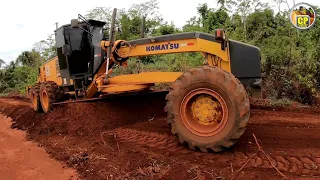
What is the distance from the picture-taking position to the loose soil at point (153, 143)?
371 cm

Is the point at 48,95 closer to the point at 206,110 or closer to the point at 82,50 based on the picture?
the point at 82,50

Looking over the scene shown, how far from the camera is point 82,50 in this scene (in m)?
8.18

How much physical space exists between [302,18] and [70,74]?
851 cm

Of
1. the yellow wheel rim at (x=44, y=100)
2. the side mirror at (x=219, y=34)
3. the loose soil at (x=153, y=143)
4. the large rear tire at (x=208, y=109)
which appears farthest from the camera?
the yellow wheel rim at (x=44, y=100)

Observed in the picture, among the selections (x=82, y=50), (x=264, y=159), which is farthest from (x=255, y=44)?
(x=264, y=159)

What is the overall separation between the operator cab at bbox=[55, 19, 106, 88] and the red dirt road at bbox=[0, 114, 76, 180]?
2.38 metres

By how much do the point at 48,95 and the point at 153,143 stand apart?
13.9 ft

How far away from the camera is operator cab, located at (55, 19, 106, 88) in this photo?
8070mm

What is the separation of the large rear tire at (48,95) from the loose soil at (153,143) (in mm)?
357

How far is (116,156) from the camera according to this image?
15.0ft

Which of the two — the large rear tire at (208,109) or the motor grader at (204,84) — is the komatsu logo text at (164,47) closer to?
the motor grader at (204,84)

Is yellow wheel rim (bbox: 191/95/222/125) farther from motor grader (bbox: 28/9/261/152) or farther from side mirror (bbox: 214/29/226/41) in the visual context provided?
side mirror (bbox: 214/29/226/41)

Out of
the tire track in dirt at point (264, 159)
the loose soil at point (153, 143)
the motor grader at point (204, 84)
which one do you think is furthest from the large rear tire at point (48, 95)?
Answer: the tire track in dirt at point (264, 159)

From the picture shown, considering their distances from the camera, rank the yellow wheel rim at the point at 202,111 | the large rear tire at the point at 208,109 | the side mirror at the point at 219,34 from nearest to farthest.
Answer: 1. the large rear tire at the point at 208,109
2. the yellow wheel rim at the point at 202,111
3. the side mirror at the point at 219,34
